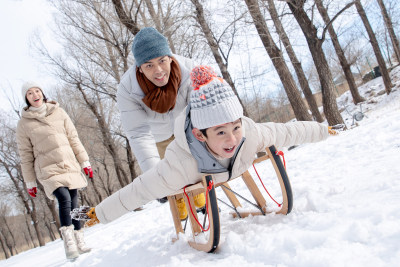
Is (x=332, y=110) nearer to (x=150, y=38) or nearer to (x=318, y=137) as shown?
(x=318, y=137)

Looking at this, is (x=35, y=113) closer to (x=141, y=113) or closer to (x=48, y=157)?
(x=48, y=157)

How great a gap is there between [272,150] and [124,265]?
155 centimetres

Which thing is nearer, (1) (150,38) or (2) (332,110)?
(1) (150,38)

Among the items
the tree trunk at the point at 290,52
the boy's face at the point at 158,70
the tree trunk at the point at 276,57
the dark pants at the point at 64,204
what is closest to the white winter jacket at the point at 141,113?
the boy's face at the point at 158,70

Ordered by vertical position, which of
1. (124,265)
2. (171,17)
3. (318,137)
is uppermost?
(171,17)

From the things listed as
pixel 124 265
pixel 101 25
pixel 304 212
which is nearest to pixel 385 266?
pixel 304 212

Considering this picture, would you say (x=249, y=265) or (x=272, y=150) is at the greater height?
(x=272, y=150)

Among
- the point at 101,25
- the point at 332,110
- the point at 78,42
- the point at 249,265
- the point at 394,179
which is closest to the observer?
the point at 249,265

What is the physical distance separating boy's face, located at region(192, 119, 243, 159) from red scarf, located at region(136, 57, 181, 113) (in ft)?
2.49

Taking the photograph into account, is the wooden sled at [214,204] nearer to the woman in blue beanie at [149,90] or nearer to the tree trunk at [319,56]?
the woman in blue beanie at [149,90]

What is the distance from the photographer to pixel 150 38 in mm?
2471

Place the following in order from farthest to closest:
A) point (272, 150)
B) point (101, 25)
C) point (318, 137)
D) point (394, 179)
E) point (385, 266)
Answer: point (101, 25), point (318, 137), point (272, 150), point (394, 179), point (385, 266)

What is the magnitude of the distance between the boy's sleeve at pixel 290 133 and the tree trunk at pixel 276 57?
606 centimetres

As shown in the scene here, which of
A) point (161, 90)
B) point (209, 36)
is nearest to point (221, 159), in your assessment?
point (161, 90)
